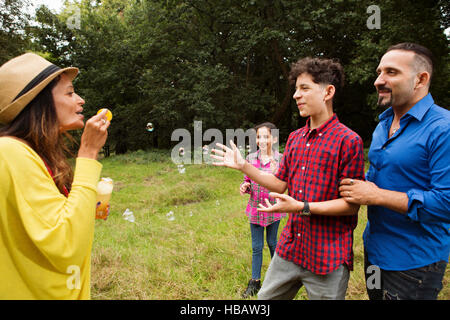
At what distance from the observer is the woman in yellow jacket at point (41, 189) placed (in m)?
1.14

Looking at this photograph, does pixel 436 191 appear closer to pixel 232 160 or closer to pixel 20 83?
pixel 232 160

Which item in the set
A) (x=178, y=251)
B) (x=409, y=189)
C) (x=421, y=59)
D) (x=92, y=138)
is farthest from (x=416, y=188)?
(x=178, y=251)

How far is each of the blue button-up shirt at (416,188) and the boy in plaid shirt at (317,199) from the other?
0.54 feet

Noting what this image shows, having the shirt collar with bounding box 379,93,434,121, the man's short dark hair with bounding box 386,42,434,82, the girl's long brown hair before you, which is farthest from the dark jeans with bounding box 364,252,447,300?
the girl's long brown hair

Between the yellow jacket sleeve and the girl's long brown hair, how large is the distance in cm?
12

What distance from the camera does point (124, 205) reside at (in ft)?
25.8

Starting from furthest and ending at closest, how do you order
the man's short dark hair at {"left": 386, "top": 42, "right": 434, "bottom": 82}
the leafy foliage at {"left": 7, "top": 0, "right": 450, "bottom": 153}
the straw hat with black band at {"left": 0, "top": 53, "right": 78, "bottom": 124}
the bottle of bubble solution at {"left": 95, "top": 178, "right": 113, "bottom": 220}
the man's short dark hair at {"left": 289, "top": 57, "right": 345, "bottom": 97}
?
1. the leafy foliage at {"left": 7, "top": 0, "right": 450, "bottom": 153}
2. the man's short dark hair at {"left": 289, "top": 57, "right": 345, "bottom": 97}
3. the man's short dark hair at {"left": 386, "top": 42, "right": 434, "bottom": 82}
4. the bottle of bubble solution at {"left": 95, "top": 178, "right": 113, "bottom": 220}
5. the straw hat with black band at {"left": 0, "top": 53, "right": 78, "bottom": 124}

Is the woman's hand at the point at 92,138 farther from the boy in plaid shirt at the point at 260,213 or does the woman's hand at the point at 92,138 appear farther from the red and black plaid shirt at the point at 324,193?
the boy in plaid shirt at the point at 260,213

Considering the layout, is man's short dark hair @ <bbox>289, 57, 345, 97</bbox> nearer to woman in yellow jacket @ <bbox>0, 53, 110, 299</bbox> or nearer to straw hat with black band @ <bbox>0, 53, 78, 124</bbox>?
woman in yellow jacket @ <bbox>0, 53, 110, 299</bbox>

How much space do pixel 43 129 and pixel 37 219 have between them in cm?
44

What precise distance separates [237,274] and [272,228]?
0.79 meters

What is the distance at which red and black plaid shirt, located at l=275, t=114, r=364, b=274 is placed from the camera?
6.13ft
